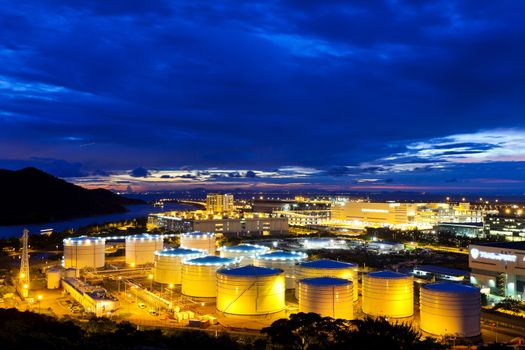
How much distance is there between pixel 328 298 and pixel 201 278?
8.85 metres

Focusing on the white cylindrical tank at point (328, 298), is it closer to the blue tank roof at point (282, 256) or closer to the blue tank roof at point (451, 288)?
the blue tank roof at point (451, 288)

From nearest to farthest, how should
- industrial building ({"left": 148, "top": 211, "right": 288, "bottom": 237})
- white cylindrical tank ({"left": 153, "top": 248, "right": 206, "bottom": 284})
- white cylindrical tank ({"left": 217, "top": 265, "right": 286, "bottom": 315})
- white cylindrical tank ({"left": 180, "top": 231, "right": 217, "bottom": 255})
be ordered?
1. white cylindrical tank ({"left": 217, "top": 265, "right": 286, "bottom": 315})
2. white cylindrical tank ({"left": 153, "top": 248, "right": 206, "bottom": 284})
3. white cylindrical tank ({"left": 180, "top": 231, "right": 217, "bottom": 255})
4. industrial building ({"left": 148, "top": 211, "right": 288, "bottom": 237})

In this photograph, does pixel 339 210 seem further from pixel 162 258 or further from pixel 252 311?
pixel 252 311

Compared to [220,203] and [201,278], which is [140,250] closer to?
[201,278]

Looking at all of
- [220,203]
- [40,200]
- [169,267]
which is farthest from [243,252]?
[40,200]

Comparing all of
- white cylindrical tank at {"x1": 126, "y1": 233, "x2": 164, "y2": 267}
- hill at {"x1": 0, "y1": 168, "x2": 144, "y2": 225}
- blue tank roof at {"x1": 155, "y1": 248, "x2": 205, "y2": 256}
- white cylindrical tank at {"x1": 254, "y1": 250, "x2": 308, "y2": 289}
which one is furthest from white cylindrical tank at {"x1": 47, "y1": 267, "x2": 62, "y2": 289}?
hill at {"x1": 0, "y1": 168, "x2": 144, "y2": 225}

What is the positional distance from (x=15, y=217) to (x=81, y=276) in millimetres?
99774

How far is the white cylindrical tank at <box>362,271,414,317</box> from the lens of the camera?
23.4m

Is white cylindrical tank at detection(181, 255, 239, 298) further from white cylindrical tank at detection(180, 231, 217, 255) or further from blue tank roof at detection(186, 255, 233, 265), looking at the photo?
white cylindrical tank at detection(180, 231, 217, 255)

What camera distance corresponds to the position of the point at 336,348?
13.6 metres

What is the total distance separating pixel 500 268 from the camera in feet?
92.0

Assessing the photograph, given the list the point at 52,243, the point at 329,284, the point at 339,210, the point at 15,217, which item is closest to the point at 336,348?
the point at 329,284

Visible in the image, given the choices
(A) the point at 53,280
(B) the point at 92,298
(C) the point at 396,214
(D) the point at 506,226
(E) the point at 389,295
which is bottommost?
(A) the point at 53,280

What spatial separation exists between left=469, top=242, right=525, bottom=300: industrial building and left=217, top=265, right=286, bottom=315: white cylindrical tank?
12.7 m
